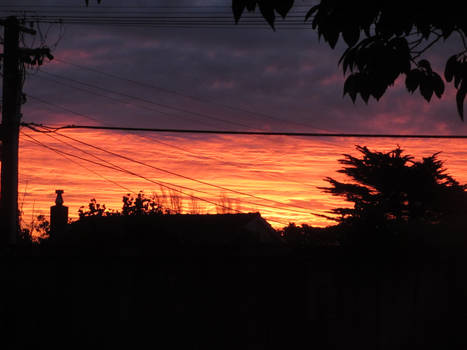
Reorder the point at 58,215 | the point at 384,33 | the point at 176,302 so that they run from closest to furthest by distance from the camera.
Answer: the point at 384,33, the point at 176,302, the point at 58,215

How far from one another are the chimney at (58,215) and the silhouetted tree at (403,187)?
21210mm

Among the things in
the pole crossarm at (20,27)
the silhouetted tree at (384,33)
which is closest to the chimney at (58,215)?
the pole crossarm at (20,27)

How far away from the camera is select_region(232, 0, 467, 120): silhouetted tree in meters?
2.82

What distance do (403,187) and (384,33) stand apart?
145ft

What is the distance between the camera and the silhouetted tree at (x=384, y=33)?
282cm

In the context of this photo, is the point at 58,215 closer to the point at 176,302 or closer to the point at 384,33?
the point at 176,302

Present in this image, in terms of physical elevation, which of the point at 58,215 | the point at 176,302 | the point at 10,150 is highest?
the point at 10,150

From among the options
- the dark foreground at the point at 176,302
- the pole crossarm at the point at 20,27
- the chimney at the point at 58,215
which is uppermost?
the pole crossarm at the point at 20,27

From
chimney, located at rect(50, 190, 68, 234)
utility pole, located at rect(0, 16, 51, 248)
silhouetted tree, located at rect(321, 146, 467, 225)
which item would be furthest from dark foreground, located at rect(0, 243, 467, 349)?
silhouetted tree, located at rect(321, 146, 467, 225)

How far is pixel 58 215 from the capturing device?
3062 centimetres

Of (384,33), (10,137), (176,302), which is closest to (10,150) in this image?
(10,137)

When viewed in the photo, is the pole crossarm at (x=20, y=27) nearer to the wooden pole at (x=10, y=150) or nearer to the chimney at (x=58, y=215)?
the wooden pole at (x=10, y=150)

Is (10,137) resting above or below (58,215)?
above

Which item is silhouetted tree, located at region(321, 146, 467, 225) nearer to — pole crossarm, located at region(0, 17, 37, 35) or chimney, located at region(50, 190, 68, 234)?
chimney, located at region(50, 190, 68, 234)
